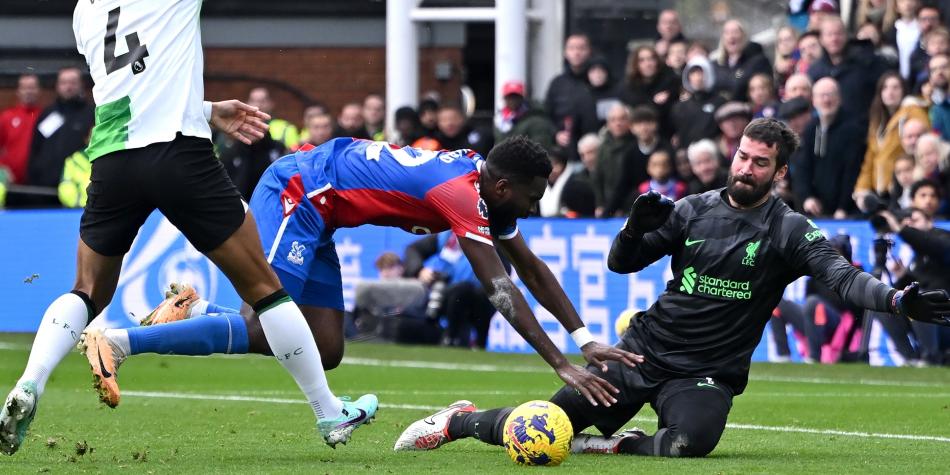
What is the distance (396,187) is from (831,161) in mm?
8013

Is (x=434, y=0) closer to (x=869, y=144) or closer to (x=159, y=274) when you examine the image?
(x=159, y=274)

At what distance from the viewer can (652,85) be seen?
17.3m

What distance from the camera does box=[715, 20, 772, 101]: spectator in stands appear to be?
54.8 feet

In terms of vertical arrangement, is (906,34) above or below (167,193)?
below

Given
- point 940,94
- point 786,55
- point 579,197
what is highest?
point 786,55

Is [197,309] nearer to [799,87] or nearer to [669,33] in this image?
[799,87]

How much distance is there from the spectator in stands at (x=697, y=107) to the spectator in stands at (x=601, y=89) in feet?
3.79

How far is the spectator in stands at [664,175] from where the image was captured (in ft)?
51.9

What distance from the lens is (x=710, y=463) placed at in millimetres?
7445

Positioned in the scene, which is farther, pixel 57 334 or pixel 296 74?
pixel 296 74

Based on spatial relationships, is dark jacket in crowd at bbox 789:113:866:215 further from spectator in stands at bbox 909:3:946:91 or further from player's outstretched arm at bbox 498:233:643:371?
player's outstretched arm at bbox 498:233:643:371

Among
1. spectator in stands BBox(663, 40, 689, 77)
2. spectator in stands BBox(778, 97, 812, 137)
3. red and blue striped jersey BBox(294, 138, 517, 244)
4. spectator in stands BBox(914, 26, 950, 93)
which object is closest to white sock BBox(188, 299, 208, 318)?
red and blue striped jersey BBox(294, 138, 517, 244)

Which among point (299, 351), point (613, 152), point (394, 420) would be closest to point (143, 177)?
point (299, 351)

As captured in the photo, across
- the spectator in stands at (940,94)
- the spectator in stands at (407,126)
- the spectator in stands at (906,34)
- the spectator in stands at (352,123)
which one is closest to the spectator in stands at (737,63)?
the spectator in stands at (906,34)
